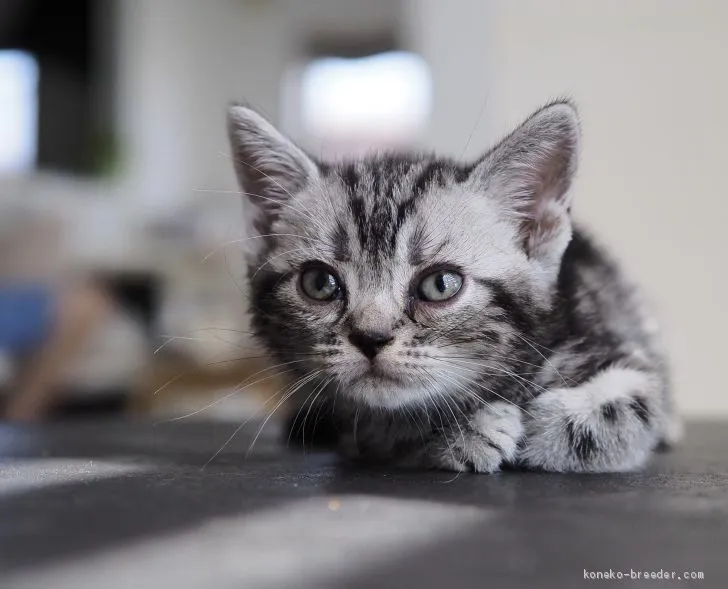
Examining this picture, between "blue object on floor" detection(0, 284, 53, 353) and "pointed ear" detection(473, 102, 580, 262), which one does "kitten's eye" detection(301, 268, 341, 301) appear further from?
"blue object on floor" detection(0, 284, 53, 353)

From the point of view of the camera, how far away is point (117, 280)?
4320 millimetres

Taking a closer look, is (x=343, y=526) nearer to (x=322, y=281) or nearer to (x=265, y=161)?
(x=322, y=281)

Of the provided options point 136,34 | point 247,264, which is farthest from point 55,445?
point 136,34

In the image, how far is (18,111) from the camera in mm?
3945

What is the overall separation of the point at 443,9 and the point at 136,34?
241 cm

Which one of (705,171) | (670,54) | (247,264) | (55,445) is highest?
(670,54)

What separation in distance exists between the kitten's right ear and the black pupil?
6.5 inches

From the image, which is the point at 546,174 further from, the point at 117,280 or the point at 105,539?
the point at 117,280

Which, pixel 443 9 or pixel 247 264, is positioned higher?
pixel 443 9

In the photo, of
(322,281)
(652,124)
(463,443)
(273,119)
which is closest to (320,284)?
(322,281)

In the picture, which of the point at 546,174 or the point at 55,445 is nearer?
the point at 546,174

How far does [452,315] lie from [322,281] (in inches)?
6.7

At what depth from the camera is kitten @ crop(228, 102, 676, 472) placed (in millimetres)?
897

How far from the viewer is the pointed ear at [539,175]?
3.13 feet
